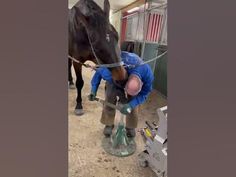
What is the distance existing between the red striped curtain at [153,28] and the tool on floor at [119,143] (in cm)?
41

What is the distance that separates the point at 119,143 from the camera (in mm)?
961

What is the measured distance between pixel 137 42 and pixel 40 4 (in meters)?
0.89

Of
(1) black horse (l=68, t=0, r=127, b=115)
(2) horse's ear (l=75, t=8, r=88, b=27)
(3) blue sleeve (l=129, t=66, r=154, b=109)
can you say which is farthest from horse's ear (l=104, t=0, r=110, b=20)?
(3) blue sleeve (l=129, t=66, r=154, b=109)

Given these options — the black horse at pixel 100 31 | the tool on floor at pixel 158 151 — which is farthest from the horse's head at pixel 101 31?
the tool on floor at pixel 158 151

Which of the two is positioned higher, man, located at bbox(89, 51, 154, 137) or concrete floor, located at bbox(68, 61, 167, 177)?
man, located at bbox(89, 51, 154, 137)

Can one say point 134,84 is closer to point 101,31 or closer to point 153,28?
point 101,31

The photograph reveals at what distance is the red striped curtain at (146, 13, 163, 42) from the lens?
1.01m

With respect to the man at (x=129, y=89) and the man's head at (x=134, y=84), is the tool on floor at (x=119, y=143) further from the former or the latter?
the man's head at (x=134, y=84)

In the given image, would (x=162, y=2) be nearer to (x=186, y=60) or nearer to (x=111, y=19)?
(x=111, y=19)

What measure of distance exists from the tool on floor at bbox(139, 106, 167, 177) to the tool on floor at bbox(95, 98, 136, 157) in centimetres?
8

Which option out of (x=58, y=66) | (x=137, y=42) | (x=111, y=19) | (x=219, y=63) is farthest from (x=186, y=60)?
(x=137, y=42)

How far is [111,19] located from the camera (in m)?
0.76

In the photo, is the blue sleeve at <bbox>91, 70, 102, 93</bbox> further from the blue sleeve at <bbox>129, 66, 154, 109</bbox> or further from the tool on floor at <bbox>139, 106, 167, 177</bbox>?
the tool on floor at <bbox>139, 106, 167, 177</bbox>

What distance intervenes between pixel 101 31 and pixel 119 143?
502 mm
